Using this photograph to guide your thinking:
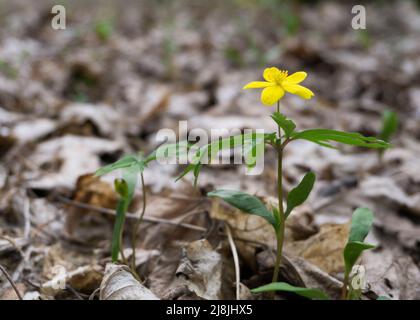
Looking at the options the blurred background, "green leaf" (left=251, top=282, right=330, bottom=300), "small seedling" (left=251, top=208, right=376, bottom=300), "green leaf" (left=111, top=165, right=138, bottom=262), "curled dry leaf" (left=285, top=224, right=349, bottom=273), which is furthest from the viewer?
the blurred background

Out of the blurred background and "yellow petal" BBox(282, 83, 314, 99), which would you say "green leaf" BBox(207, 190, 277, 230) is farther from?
the blurred background

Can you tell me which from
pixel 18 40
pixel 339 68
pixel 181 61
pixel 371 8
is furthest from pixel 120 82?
pixel 371 8

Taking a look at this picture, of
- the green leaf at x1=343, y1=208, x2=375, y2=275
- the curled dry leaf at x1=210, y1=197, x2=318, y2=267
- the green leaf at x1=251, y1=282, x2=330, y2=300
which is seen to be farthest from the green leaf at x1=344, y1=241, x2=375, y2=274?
the curled dry leaf at x1=210, y1=197, x2=318, y2=267

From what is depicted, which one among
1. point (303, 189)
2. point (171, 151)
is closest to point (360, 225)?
point (303, 189)

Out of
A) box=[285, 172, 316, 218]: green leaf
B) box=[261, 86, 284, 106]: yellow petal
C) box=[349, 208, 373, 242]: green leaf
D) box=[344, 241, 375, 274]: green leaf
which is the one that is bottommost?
box=[344, 241, 375, 274]: green leaf

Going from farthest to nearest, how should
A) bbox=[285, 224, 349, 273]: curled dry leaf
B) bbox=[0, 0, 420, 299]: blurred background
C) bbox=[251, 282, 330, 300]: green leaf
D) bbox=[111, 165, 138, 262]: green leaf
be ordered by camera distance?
bbox=[0, 0, 420, 299]: blurred background, bbox=[285, 224, 349, 273]: curled dry leaf, bbox=[111, 165, 138, 262]: green leaf, bbox=[251, 282, 330, 300]: green leaf

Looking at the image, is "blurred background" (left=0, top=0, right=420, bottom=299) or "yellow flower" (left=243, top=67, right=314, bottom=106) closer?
"yellow flower" (left=243, top=67, right=314, bottom=106)

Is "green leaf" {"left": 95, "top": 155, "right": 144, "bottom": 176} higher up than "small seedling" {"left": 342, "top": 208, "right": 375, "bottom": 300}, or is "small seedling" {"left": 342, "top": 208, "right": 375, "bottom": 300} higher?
"green leaf" {"left": 95, "top": 155, "right": 144, "bottom": 176}

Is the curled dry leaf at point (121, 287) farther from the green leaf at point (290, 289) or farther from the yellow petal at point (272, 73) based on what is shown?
the yellow petal at point (272, 73)
